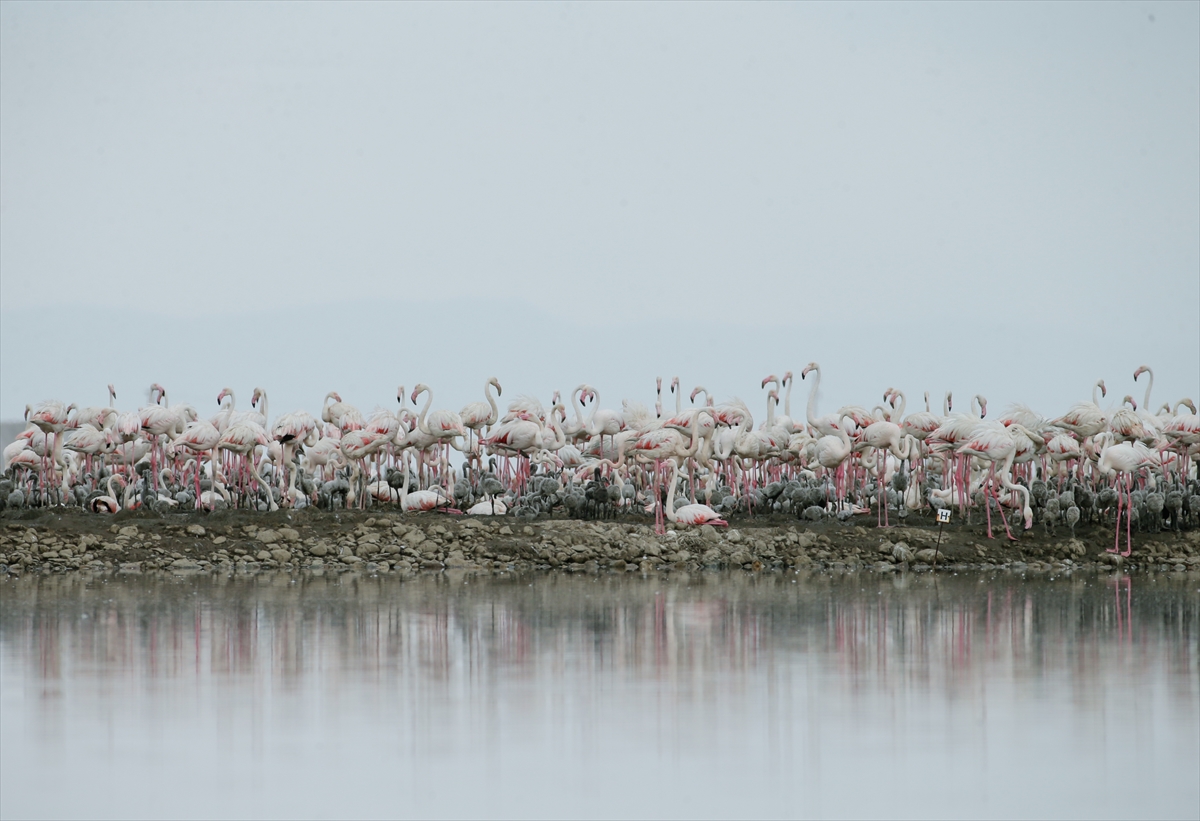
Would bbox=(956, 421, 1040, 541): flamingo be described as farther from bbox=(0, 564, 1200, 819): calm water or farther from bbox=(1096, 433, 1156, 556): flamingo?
bbox=(0, 564, 1200, 819): calm water

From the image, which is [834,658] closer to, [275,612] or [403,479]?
[275,612]

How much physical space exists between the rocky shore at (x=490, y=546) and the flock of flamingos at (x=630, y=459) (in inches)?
20.9

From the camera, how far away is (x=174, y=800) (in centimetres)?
626

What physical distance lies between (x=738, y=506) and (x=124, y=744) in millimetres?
A: 15400

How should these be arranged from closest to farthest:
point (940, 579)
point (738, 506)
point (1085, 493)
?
point (940, 579) → point (1085, 493) → point (738, 506)

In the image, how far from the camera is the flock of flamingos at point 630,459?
19719 mm

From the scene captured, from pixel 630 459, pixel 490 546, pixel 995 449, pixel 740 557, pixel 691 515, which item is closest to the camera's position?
pixel 490 546

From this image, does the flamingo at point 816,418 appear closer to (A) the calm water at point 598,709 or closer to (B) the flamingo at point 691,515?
(B) the flamingo at point 691,515

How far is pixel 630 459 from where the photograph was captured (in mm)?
22156

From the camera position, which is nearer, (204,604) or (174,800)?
(174,800)

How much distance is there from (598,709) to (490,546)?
33.3ft

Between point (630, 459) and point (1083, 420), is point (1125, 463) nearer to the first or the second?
point (1083, 420)

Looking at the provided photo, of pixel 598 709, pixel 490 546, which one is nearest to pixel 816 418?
pixel 490 546

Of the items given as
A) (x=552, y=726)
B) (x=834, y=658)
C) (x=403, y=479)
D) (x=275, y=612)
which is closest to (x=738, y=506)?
(x=403, y=479)
